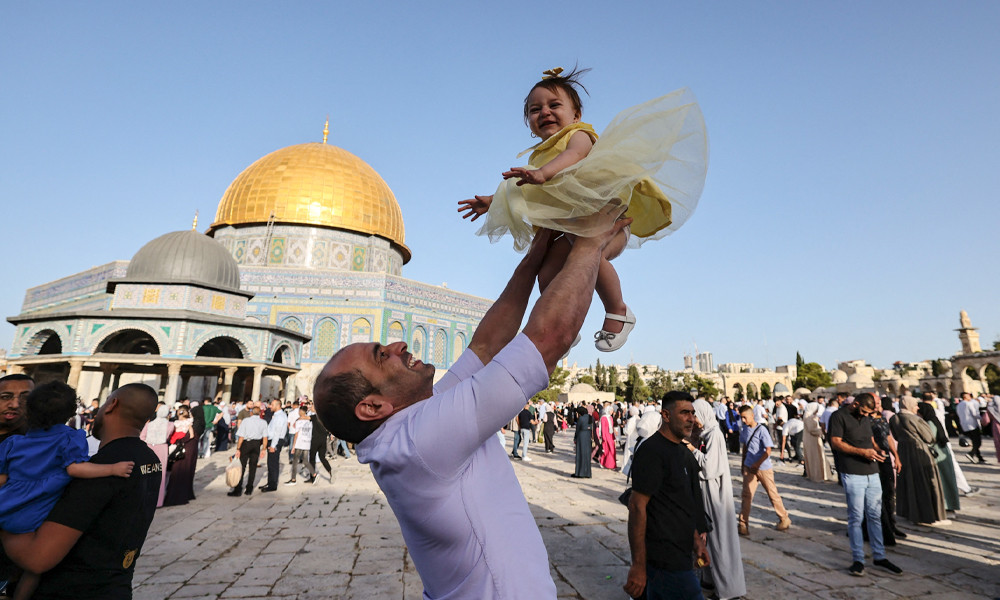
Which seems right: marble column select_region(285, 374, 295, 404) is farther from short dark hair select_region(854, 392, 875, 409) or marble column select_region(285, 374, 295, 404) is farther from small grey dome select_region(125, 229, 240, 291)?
short dark hair select_region(854, 392, 875, 409)

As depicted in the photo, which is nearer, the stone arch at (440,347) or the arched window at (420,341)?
the arched window at (420,341)

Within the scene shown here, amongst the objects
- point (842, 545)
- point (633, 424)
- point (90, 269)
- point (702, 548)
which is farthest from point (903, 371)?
point (90, 269)

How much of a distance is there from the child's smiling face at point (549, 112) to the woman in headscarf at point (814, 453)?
9680mm

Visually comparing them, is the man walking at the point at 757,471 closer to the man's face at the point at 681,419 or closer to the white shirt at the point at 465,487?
the man's face at the point at 681,419

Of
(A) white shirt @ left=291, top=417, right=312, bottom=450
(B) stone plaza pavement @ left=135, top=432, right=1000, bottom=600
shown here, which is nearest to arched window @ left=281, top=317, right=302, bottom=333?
(A) white shirt @ left=291, top=417, right=312, bottom=450

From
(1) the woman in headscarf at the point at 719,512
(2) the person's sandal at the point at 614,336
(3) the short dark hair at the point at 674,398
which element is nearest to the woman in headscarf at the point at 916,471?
(1) the woman in headscarf at the point at 719,512

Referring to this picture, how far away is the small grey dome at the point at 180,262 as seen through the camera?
70.2ft

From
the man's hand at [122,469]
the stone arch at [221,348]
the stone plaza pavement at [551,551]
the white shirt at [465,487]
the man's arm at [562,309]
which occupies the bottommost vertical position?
the stone plaza pavement at [551,551]

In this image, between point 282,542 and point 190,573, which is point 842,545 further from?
point 190,573

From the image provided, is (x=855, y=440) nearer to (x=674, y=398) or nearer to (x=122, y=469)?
(x=674, y=398)

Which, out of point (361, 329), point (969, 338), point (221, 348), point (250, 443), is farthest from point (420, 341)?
point (969, 338)

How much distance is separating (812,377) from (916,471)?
52988mm

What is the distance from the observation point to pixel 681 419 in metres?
3.30

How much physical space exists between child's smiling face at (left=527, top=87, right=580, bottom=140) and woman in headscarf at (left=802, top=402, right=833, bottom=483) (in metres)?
9.68
